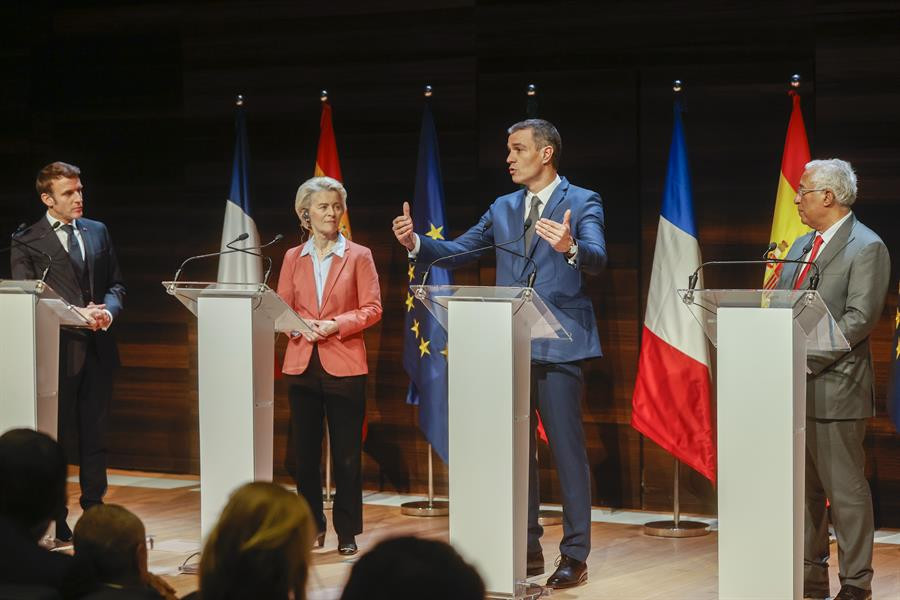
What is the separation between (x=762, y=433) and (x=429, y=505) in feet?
9.56

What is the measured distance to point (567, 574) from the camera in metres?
4.96

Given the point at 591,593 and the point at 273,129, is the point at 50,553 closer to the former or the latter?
the point at 591,593

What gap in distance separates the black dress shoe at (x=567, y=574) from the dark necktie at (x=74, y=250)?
261 cm

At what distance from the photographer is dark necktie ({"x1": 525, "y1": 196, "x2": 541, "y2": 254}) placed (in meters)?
5.09

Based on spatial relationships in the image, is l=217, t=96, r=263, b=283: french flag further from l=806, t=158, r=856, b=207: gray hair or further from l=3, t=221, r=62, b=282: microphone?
l=806, t=158, r=856, b=207: gray hair

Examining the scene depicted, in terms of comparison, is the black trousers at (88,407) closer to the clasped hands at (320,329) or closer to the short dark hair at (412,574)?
the clasped hands at (320,329)

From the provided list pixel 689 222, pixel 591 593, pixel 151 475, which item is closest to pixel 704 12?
pixel 689 222

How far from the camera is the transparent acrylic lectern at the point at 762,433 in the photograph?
409cm

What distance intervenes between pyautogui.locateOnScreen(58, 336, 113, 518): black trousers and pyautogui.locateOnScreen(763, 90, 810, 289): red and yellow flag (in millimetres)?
3173

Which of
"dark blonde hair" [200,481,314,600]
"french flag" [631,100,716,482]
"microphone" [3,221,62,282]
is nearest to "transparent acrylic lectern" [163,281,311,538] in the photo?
"microphone" [3,221,62,282]

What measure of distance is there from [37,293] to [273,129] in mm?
2477

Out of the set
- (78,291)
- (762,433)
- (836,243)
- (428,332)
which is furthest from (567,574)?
(78,291)

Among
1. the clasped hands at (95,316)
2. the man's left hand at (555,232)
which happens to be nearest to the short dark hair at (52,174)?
the clasped hands at (95,316)

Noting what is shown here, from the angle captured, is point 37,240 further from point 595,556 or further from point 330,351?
point 595,556
